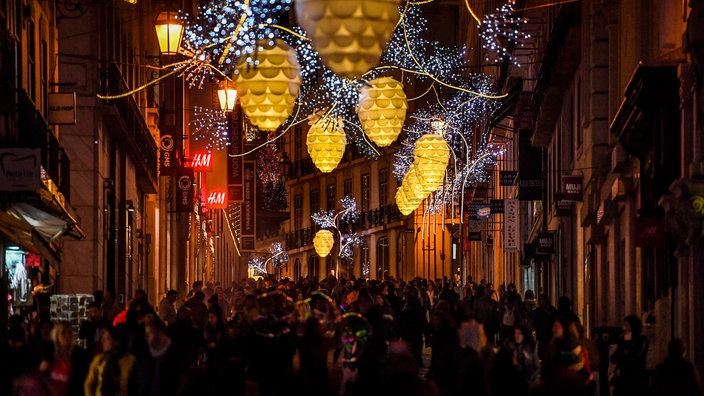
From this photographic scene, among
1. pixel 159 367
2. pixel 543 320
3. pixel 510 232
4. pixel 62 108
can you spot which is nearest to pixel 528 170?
pixel 510 232

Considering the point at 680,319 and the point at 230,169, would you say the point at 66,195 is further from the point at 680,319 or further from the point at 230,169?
the point at 230,169

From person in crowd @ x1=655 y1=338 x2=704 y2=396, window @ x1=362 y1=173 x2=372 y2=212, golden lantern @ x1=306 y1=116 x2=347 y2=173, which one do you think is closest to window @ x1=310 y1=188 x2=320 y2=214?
window @ x1=362 y1=173 x2=372 y2=212

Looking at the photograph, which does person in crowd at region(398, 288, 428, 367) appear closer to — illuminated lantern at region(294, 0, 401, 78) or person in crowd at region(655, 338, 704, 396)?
person in crowd at region(655, 338, 704, 396)

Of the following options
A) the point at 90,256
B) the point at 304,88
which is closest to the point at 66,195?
the point at 90,256

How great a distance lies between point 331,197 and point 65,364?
264 ft

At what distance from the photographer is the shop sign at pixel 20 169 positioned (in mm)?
23719

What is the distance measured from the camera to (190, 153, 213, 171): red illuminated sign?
5375cm

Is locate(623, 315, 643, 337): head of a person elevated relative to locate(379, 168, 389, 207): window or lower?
lower

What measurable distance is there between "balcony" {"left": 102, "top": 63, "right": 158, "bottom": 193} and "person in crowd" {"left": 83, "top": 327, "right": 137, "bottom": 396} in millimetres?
18570

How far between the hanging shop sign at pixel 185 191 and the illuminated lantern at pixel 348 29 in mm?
35367

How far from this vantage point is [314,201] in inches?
3907

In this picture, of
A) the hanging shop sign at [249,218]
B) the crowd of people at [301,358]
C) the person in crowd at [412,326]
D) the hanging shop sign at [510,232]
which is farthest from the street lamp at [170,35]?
the hanging shop sign at [249,218]

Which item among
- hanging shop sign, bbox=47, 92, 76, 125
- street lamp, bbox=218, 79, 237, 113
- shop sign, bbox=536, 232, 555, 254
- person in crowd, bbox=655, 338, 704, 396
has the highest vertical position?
street lamp, bbox=218, 79, 237, 113

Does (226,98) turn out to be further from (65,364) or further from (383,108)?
(65,364)
